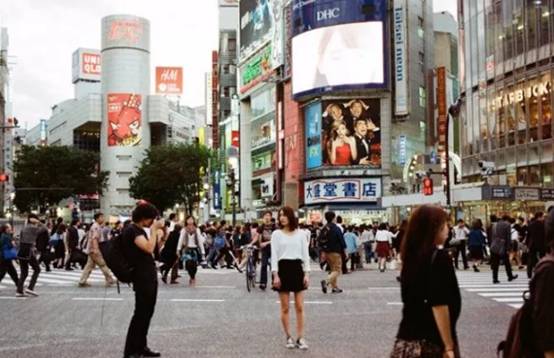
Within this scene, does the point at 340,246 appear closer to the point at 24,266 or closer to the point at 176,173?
the point at 24,266

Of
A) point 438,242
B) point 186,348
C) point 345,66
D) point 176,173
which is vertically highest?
point 345,66

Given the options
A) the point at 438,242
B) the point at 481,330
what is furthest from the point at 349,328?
the point at 438,242

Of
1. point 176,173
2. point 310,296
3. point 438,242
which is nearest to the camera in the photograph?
point 438,242

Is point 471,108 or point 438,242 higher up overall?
point 471,108

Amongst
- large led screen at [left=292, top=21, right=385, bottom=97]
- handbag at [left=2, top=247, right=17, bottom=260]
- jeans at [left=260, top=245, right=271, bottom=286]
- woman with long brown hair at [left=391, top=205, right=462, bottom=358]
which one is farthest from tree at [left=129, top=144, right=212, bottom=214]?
woman with long brown hair at [left=391, top=205, right=462, bottom=358]

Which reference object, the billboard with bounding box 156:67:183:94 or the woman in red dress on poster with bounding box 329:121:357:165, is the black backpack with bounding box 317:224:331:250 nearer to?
the woman in red dress on poster with bounding box 329:121:357:165

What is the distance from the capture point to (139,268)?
8.81 metres

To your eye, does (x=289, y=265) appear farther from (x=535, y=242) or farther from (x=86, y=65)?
(x=86, y=65)

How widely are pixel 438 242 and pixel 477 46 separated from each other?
142ft

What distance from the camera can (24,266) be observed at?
17.2 metres

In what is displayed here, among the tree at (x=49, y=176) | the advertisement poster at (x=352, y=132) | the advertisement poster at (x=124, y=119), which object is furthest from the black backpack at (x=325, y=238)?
Answer: the advertisement poster at (x=124, y=119)

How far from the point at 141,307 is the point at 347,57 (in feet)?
180

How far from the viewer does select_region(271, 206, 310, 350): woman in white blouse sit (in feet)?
32.5

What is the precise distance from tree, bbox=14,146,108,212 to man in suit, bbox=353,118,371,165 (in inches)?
1161
